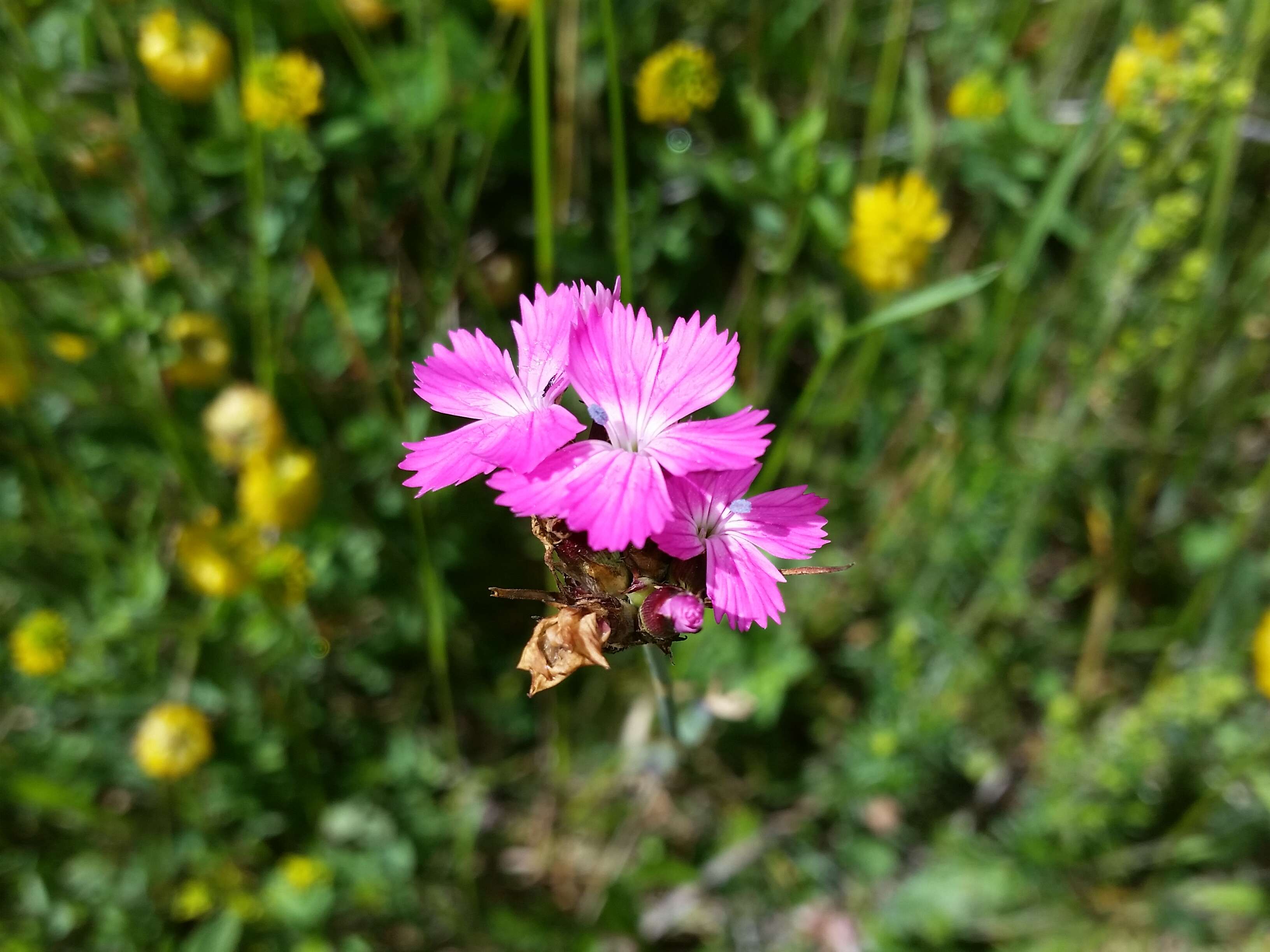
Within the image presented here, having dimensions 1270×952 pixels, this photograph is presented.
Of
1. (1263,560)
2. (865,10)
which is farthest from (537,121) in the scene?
(1263,560)

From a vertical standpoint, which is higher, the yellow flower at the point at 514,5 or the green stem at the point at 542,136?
the yellow flower at the point at 514,5

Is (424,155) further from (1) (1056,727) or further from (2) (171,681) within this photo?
(1) (1056,727)

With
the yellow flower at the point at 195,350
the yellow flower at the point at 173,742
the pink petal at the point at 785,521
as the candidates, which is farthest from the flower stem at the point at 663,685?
the yellow flower at the point at 195,350

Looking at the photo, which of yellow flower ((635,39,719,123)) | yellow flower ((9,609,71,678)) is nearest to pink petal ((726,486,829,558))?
yellow flower ((635,39,719,123))

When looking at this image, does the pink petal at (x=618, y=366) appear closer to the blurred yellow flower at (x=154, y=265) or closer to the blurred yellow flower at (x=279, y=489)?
the blurred yellow flower at (x=279, y=489)

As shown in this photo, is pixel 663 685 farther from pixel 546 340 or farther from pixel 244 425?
pixel 244 425

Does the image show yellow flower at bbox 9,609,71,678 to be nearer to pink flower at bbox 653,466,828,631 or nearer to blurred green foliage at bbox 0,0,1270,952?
blurred green foliage at bbox 0,0,1270,952
